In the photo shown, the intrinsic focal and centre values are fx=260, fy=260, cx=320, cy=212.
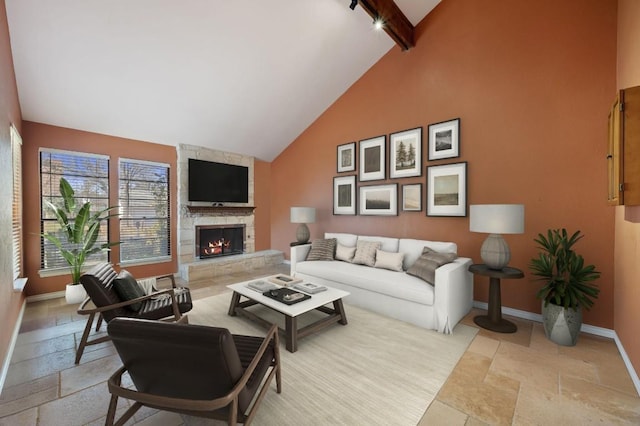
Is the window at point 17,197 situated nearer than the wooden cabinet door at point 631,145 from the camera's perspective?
No

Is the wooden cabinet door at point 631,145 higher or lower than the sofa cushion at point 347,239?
higher

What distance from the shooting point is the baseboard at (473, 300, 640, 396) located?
Result: 2090mm

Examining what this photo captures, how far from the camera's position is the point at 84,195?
440cm

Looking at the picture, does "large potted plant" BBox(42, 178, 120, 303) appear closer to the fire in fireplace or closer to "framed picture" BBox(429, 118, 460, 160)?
the fire in fireplace

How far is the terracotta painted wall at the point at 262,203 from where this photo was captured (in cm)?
670

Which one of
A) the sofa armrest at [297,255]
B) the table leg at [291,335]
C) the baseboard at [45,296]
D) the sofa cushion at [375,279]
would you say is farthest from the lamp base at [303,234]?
the baseboard at [45,296]

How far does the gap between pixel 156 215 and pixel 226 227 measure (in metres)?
1.46

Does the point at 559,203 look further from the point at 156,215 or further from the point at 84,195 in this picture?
the point at 84,195

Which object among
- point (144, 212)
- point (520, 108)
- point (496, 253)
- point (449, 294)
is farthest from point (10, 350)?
point (520, 108)

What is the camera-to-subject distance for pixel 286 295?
2836 mm

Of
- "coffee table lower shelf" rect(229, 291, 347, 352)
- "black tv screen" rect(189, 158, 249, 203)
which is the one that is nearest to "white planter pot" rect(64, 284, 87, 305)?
"black tv screen" rect(189, 158, 249, 203)

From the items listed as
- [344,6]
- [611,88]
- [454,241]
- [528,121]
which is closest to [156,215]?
[344,6]

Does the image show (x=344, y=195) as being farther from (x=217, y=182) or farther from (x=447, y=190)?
(x=217, y=182)

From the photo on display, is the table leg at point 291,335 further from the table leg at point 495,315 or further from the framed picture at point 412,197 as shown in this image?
the framed picture at point 412,197
